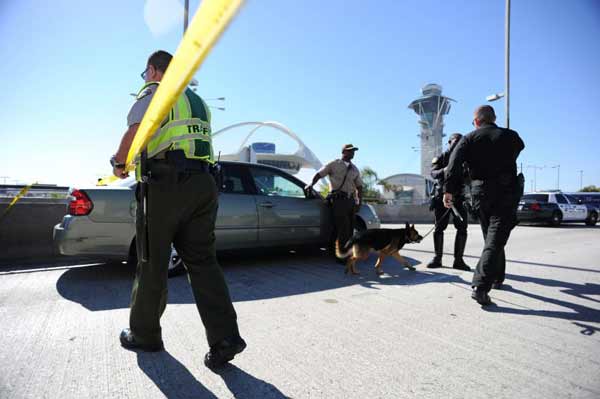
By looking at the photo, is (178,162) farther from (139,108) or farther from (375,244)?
(375,244)

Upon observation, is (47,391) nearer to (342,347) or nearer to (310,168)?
(342,347)

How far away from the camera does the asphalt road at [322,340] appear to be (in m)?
1.80

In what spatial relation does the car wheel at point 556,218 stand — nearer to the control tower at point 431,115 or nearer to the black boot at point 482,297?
the black boot at point 482,297

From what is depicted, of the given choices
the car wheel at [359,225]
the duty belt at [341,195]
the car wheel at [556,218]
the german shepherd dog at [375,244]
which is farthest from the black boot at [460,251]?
the car wheel at [556,218]

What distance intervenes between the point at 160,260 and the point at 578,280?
4845mm

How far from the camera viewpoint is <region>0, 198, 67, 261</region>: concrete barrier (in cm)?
522

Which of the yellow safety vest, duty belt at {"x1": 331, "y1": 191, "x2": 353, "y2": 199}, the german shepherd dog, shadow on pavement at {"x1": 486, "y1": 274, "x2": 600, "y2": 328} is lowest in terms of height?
shadow on pavement at {"x1": 486, "y1": 274, "x2": 600, "y2": 328}

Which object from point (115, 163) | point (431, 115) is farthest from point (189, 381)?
point (431, 115)

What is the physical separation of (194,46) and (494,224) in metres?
3.06

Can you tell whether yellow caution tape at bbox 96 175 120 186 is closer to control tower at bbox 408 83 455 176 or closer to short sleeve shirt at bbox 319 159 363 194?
short sleeve shirt at bbox 319 159 363 194

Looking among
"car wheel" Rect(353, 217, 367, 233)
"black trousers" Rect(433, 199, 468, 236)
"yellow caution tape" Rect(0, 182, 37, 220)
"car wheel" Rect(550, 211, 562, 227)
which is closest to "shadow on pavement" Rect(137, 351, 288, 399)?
"black trousers" Rect(433, 199, 468, 236)

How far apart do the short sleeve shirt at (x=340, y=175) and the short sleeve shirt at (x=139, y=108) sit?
3.49 m

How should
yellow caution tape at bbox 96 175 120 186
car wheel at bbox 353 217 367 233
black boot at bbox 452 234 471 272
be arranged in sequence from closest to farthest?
yellow caution tape at bbox 96 175 120 186 < black boot at bbox 452 234 471 272 < car wheel at bbox 353 217 367 233

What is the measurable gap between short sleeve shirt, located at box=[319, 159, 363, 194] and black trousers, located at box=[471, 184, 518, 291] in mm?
2084
